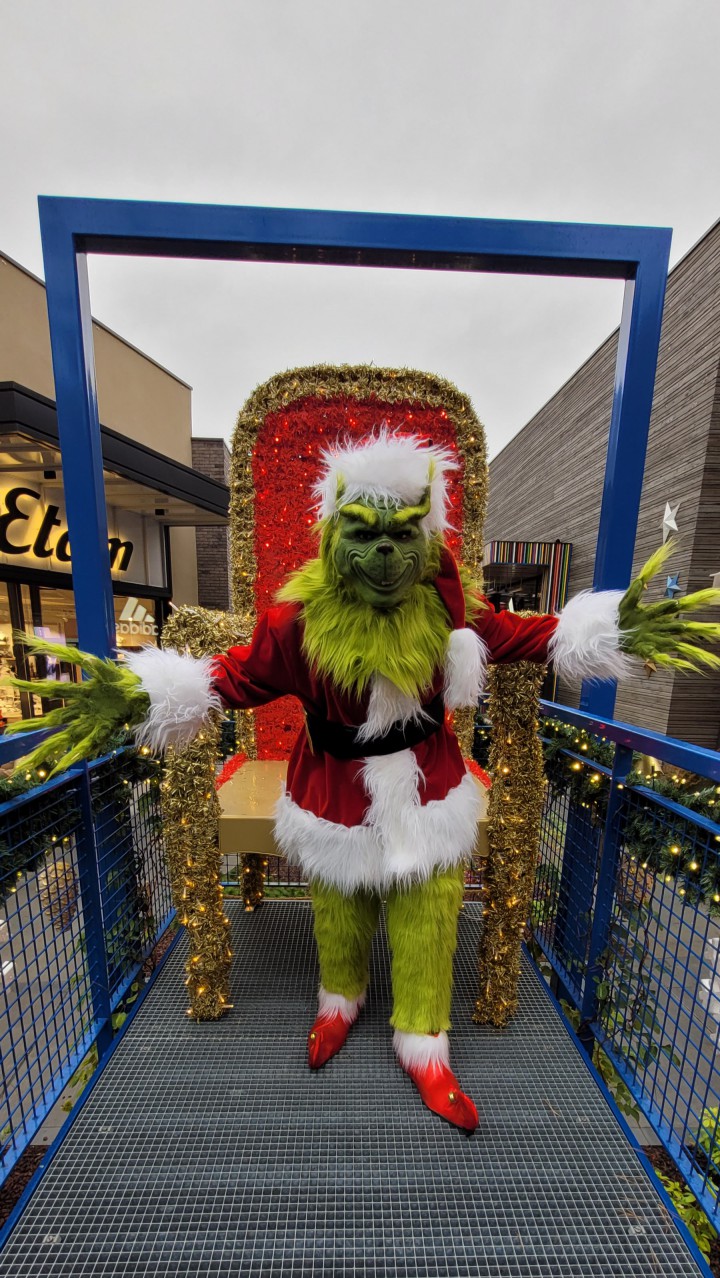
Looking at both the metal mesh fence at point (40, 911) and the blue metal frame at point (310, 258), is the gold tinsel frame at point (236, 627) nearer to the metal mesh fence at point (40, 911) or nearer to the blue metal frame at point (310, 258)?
the metal mesh fence at point (40, 911)

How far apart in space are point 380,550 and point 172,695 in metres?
0.63

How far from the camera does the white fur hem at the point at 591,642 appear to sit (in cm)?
129

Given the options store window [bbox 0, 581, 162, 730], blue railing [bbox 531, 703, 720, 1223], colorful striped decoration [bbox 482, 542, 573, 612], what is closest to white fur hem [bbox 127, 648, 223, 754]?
blue railing [bbox 531, 703, 720, 1223]

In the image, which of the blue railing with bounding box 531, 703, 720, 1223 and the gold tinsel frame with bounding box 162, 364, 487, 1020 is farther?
the gold tinsel frame with bounding box 162, 364, 487, 1020

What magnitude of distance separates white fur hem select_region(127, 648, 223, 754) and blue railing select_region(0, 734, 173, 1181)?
294 mm

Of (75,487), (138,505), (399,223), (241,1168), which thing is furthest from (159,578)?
(241,1168)

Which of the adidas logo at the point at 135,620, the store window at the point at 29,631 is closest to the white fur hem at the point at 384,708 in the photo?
the store window at the point at 29,631

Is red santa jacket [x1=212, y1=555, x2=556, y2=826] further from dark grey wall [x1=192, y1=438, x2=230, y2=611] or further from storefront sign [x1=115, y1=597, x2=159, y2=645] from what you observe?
dark grey wall [x1=192, y1=438, x2=230, y2=611]

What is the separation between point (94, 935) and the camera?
5.10 feet

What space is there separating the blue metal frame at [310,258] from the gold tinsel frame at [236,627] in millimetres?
442

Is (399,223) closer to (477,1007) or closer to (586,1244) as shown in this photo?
(477,1007)

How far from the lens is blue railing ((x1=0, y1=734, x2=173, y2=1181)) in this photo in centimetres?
119

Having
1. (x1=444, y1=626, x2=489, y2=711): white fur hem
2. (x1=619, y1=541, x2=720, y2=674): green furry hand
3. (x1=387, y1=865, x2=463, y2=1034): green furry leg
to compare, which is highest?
(x1=619, y1=541, x2=720, y2=674): green furry hand

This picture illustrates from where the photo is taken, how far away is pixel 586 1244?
41.3 inches
